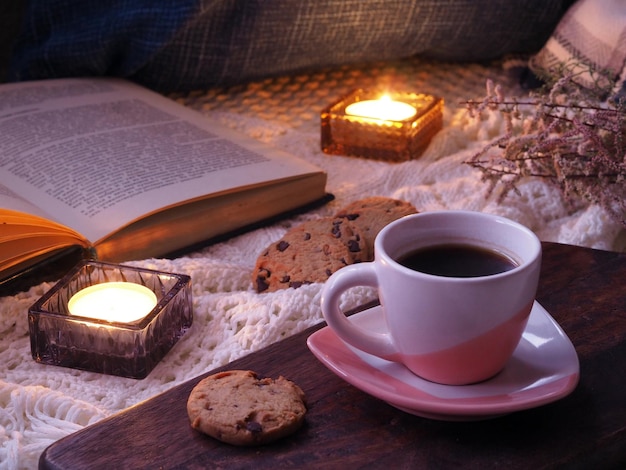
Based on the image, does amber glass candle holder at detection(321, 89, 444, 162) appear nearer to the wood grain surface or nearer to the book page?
the book page

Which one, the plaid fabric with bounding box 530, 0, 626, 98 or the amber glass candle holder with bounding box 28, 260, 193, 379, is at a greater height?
the plaid fabric with bounding box 530, 0, 626, 98

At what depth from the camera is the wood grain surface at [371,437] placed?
0.52 meters

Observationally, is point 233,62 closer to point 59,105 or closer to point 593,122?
point 59,105

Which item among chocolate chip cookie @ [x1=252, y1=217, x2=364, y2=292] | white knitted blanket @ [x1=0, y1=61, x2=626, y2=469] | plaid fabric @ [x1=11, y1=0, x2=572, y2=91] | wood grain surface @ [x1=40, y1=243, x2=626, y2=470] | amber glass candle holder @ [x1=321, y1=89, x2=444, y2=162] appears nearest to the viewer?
wood grain surface @ [x1=40, y1=243, x2=626, y2=470]

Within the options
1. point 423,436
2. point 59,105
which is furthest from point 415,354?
point 59,105

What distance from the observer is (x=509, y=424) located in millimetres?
553

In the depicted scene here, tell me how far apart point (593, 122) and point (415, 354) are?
42cm

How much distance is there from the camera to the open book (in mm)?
854

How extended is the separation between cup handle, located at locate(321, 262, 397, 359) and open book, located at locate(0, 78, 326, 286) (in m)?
0.35

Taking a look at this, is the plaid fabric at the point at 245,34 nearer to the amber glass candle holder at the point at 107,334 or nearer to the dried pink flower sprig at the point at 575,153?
the dried pink flower sprig at the point at 575,153

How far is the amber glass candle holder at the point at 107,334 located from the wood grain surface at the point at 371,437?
0.11 metres

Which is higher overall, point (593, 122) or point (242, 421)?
point (593, 122)

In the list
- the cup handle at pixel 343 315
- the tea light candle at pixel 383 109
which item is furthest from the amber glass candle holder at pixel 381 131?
the cup handle at pixel 343 315

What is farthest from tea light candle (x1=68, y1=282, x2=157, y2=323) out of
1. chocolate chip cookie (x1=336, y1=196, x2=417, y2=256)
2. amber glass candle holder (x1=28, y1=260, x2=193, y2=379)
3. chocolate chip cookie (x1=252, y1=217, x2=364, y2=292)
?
chocolate chip cookie (x1=336, y1=196, x2=417, y2=256)
